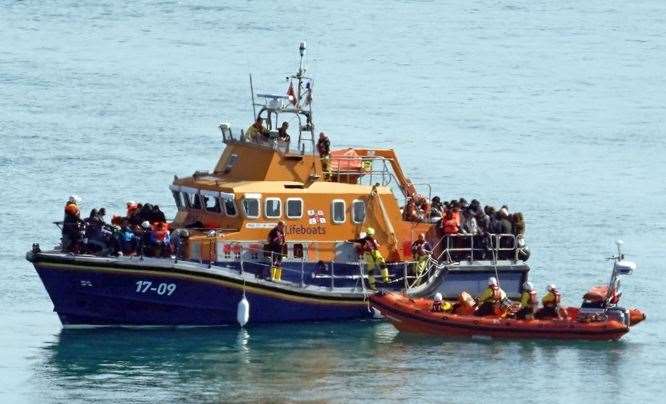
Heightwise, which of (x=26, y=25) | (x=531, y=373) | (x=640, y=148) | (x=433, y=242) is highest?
(x=26, y=25)

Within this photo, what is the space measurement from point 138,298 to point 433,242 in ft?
22.6

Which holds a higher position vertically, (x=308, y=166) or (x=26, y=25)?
(x=26, y=25)

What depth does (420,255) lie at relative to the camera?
3866 cm

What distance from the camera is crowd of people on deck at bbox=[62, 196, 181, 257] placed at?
3653cm

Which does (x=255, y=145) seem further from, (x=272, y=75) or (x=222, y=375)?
(x=272, y=75)

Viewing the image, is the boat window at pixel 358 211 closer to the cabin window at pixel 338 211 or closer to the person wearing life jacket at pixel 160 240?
the cabin window at pixel 338 211

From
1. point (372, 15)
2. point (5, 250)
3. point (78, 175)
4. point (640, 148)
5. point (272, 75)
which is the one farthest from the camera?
point (372, 15)

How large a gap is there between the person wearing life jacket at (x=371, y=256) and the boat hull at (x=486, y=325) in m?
0.95

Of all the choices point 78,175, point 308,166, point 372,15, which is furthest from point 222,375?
point 372,15

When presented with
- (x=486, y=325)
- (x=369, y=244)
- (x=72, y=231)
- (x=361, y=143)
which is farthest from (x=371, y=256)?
(x=361, y=143)

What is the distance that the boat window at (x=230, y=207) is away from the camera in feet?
124

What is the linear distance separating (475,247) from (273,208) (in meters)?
4.71

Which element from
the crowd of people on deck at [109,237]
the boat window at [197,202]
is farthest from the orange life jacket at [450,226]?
the crowd of people on deck at [109,237]

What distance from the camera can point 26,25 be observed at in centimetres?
8538
